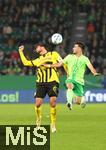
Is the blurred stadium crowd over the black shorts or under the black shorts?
over

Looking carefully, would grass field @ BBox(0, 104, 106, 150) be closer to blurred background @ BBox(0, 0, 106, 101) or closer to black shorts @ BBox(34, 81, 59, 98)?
black shorts @ BBox(34, 81, 59, 98)

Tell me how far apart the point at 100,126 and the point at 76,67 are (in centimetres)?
164

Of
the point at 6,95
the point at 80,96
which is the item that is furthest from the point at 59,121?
Result: the point at 6,95

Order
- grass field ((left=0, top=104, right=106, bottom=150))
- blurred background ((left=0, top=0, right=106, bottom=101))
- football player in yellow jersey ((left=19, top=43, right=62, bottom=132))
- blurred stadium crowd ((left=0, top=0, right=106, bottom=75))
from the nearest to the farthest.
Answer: grass field ((left=0, top=104, right=106, bottom=150)) → football player in yellow jersey ((left=19, top=43, right=62, bottom=132)) → blurred background ((left=0, top=0, right=106, bottom=101)) → blurred stadium crowd ((left=0, top=0, right=106, bottom=75))

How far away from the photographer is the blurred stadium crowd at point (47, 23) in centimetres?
3591

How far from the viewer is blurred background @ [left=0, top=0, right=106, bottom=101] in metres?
35.4

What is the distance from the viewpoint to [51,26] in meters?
37.6

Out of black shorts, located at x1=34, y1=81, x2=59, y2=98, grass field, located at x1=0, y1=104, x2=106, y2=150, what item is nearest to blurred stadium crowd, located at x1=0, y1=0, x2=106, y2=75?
grass field, located at x1=0, y1=104, x2=106, y2=150

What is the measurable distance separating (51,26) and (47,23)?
35cm
